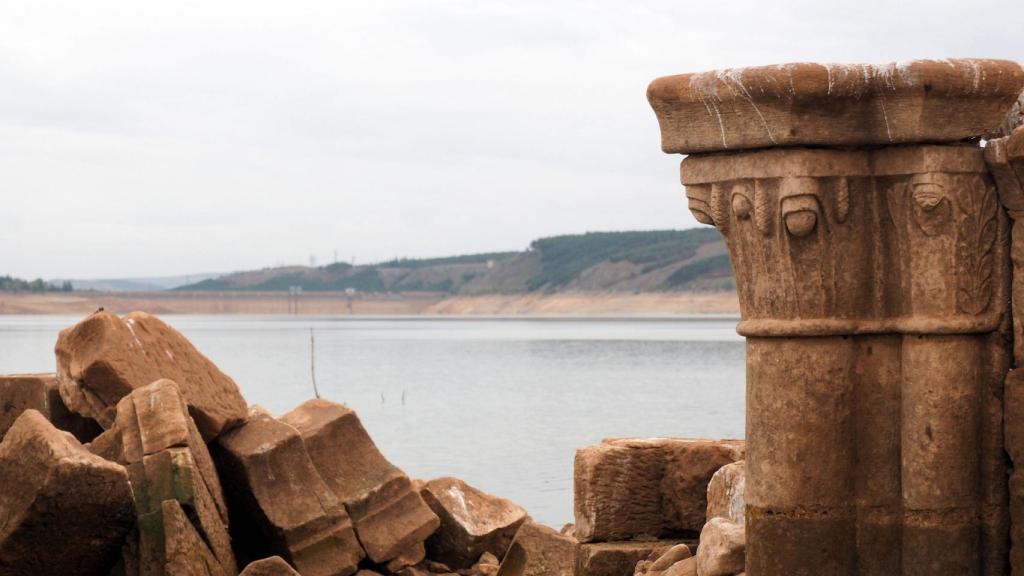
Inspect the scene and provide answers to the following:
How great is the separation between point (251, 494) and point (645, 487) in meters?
2.91

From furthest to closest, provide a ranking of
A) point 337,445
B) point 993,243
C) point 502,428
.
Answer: point 502,428
point 337,445
point 993,243

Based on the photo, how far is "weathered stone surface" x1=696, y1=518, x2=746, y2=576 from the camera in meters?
6.93

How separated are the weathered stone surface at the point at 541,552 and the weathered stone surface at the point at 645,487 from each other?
185 cm

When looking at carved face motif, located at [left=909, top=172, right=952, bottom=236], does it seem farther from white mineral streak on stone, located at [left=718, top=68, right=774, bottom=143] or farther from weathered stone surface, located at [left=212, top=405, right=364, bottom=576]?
weathered stone surface, located at [left=212, top=405, right=364, bottom=576]

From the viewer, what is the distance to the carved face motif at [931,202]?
632cm

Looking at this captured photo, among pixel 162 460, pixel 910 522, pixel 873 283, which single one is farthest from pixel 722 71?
pixel 162 460

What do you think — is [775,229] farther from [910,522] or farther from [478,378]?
[478,378]

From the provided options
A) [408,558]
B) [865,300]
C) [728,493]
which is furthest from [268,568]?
[865,300]

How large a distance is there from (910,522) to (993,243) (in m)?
1.20

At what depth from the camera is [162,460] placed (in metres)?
9.24

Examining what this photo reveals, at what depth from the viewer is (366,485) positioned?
36.1 ft

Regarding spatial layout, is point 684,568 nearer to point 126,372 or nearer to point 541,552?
point 541,552

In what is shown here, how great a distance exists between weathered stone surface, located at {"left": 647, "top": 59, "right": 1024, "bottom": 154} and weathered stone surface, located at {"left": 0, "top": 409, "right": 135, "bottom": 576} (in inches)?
168

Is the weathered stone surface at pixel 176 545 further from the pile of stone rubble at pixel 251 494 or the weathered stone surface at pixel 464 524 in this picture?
the weathered stone surface at pixel 464 524
